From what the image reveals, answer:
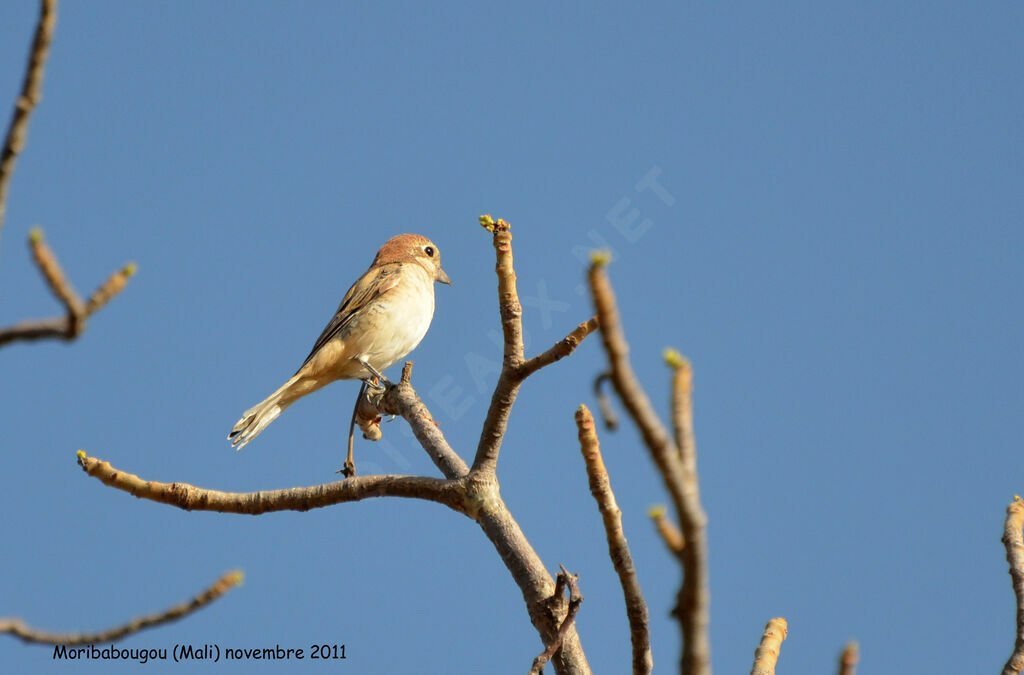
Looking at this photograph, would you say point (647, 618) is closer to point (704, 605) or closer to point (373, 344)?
point (704, 605)

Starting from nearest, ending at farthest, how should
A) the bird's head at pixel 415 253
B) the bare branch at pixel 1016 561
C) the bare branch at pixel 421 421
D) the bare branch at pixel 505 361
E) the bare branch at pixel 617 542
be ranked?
the bare branch at pixel 617 542
the bare branch at pixel 1016 561
the bare branch at pixel 505 361
the bare branch at pixel 421 421
the bird's head at pixel 415 253

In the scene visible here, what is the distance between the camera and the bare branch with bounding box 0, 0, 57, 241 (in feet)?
5.67

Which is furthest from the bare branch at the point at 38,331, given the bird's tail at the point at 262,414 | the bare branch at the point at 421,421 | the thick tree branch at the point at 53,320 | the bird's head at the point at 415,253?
the bird's head at the point at 415,253

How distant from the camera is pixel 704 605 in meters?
1.94

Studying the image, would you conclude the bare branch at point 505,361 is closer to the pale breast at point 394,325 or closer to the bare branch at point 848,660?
the bare branch at point 848,660

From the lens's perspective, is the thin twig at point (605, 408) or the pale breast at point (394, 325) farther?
the pale breast at point (394, 325)

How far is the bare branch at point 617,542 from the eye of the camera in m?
Result: 3.01

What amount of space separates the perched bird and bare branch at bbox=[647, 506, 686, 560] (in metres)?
6.47

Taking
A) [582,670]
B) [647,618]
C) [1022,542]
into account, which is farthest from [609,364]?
[1022,542]

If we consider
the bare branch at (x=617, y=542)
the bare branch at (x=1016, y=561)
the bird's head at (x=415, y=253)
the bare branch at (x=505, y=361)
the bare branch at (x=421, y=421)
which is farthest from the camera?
the bird's head at (x=415, y=253)

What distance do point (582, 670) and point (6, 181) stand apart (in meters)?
2.69

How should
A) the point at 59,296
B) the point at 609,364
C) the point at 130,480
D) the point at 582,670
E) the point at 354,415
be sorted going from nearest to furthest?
the point at 59,296 < the point at 609,364 < the point at 582,670 < the point at 130,480 < the point at 354,415

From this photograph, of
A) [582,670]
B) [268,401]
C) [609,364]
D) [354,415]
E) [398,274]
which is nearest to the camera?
[609,364]

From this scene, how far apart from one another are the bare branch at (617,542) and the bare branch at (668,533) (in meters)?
1.19
